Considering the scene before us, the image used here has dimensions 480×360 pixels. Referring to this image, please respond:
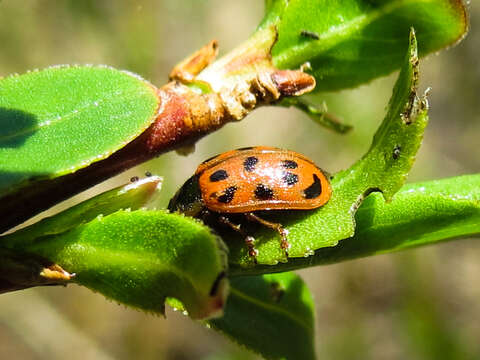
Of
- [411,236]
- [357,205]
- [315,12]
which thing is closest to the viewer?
[357,205]

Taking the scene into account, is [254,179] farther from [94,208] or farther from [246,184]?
[94,208]

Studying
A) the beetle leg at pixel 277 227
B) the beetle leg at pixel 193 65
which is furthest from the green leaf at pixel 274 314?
the beetle leg at pixel 193 65

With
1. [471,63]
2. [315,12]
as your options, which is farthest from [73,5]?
[315,12]

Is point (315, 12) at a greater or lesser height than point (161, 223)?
greater

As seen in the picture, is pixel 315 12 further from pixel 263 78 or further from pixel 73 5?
pixel 73 5

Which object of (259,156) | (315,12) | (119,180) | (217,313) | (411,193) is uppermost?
(119,180)

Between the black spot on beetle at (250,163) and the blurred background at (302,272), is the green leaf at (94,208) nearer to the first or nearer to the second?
the black spot on beetle at (250,163)

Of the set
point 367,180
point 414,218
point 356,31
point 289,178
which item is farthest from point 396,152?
point 289,178

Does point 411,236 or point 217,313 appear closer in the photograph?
point 217,313
